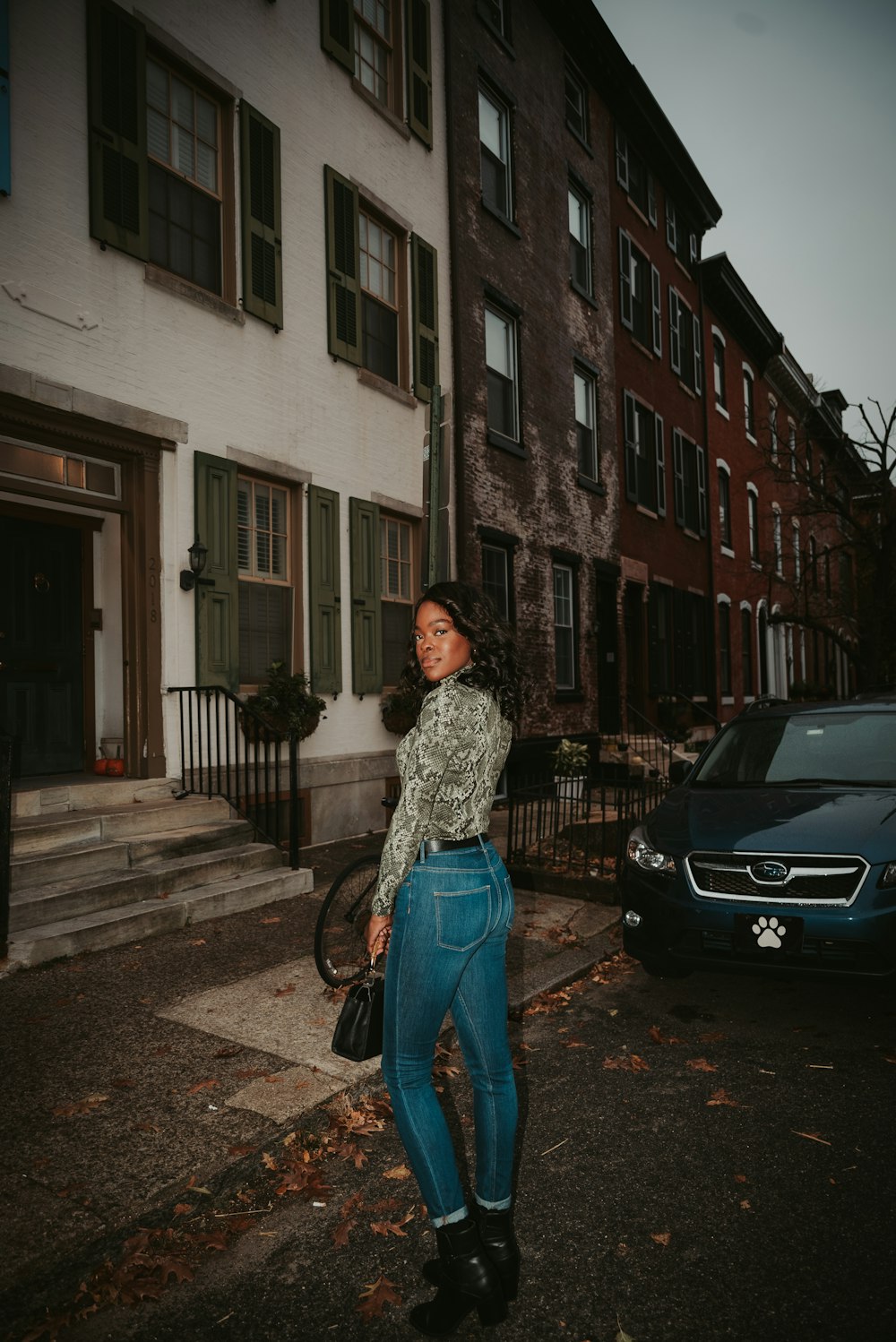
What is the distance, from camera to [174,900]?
647 centimetres

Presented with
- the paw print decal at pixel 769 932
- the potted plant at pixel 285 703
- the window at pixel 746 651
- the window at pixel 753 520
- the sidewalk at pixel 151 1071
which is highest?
the window at pixel 753 520

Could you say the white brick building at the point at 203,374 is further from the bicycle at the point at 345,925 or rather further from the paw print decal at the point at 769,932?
the paw print decal at the point at 769,932

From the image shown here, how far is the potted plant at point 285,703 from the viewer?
880 centimetres

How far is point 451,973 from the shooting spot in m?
2.43

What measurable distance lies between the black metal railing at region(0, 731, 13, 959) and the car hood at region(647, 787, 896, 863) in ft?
12.4

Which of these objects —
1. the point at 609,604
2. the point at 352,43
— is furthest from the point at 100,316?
the point at 609,604

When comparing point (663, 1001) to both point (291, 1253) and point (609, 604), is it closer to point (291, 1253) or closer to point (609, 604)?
point (291, 1253)

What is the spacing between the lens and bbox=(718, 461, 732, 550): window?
77.4ft

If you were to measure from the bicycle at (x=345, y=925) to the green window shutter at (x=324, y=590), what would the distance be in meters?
4.23

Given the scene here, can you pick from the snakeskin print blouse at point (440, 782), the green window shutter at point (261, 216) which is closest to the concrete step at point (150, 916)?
the snakeskin print blouse at point (440, 782)

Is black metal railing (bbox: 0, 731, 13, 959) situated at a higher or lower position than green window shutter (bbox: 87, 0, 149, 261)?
lower

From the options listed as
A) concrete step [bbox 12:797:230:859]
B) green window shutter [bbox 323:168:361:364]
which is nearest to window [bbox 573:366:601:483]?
green window shutter [bbox 323:168:361:364]

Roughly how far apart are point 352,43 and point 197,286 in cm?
478

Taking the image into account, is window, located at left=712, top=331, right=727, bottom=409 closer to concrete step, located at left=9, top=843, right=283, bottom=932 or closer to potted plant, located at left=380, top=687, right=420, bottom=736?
potted plant, located at left=380, top=687, right=420, bottom=736
